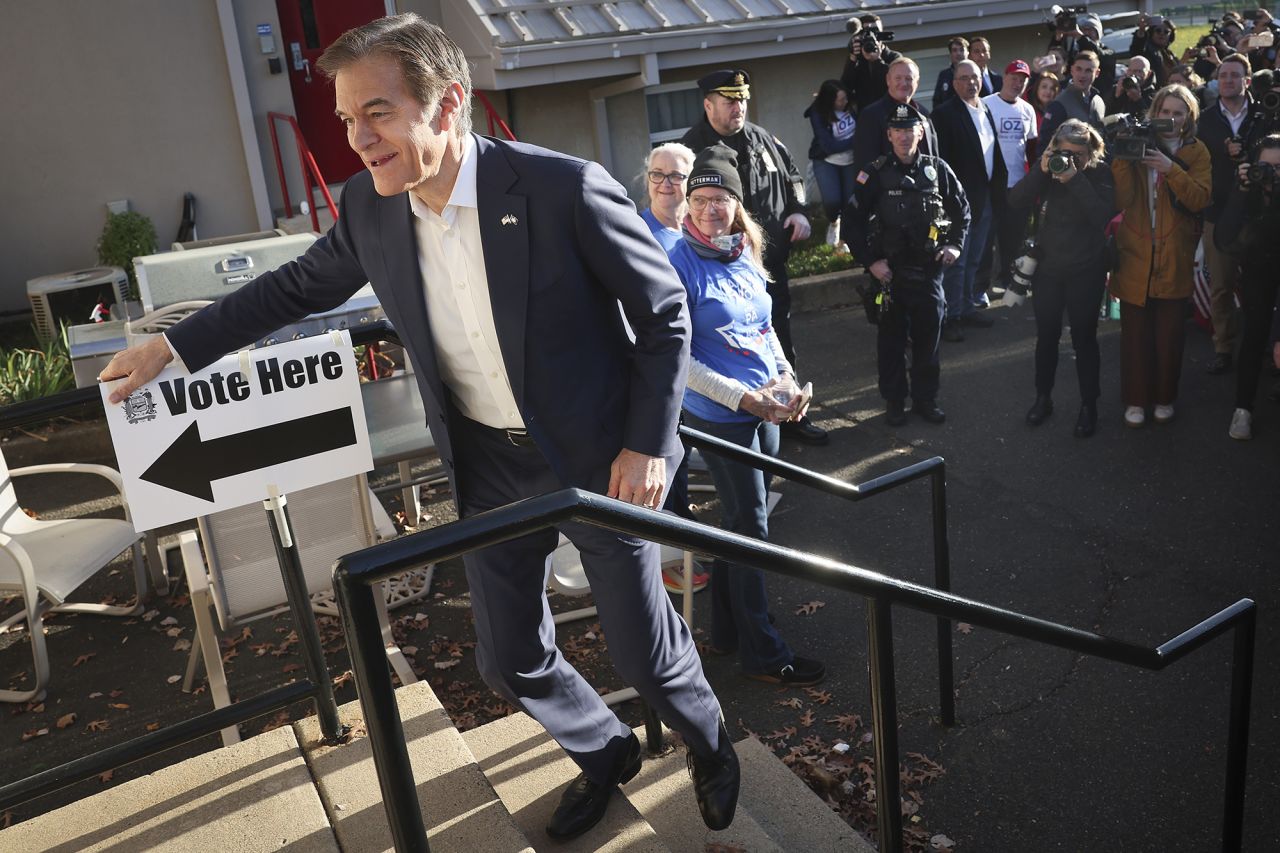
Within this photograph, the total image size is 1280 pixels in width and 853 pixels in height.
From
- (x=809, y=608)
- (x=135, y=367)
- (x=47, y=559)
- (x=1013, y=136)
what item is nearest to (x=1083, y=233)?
(x=809, y=608)

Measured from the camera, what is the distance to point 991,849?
367 cm

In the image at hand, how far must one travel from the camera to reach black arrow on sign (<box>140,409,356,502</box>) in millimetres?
2848

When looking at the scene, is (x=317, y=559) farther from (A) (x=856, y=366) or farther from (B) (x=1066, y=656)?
(A) (x=856, y=366)

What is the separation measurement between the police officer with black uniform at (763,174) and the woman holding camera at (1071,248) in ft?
4.55

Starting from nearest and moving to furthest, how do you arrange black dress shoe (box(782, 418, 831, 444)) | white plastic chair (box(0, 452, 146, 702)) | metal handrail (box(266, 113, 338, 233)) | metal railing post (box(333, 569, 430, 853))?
metal railing post (box(333, 569, 430, 853))
white plastic chair (box(0, 452, 146, 702))
black dress shoe (box(782, 418, 831, 444))
metal handrail (box(266, 113, 338, 233))

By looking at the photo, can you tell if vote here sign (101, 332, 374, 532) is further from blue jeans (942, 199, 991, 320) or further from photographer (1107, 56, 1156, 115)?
photographer (1107, 56, 1156, 115)

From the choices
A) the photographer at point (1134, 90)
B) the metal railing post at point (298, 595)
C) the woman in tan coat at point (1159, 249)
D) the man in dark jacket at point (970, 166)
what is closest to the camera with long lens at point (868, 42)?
the man in dark jacket at point (970, 166)

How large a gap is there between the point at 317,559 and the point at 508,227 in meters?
2.22

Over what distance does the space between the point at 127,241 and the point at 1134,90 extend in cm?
915

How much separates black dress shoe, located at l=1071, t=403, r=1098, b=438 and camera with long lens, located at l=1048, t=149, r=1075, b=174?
4.82ft

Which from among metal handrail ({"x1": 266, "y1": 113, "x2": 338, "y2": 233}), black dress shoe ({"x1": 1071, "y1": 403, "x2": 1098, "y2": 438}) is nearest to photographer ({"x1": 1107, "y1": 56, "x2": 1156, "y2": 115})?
black dress shoe ({"x1": 1071, "y1": 403, "x2": 1098, "y2": 438})

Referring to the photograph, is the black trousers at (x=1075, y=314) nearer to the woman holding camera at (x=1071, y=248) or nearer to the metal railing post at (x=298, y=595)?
the woman holding camera at (x=1071, y=248)

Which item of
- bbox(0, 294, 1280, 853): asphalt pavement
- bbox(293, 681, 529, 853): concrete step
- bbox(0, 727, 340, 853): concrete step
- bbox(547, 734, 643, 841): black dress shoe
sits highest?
bbox(0, 727, 340, 853): concrete step

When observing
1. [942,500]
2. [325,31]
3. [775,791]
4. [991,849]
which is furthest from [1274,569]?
[325,31]
